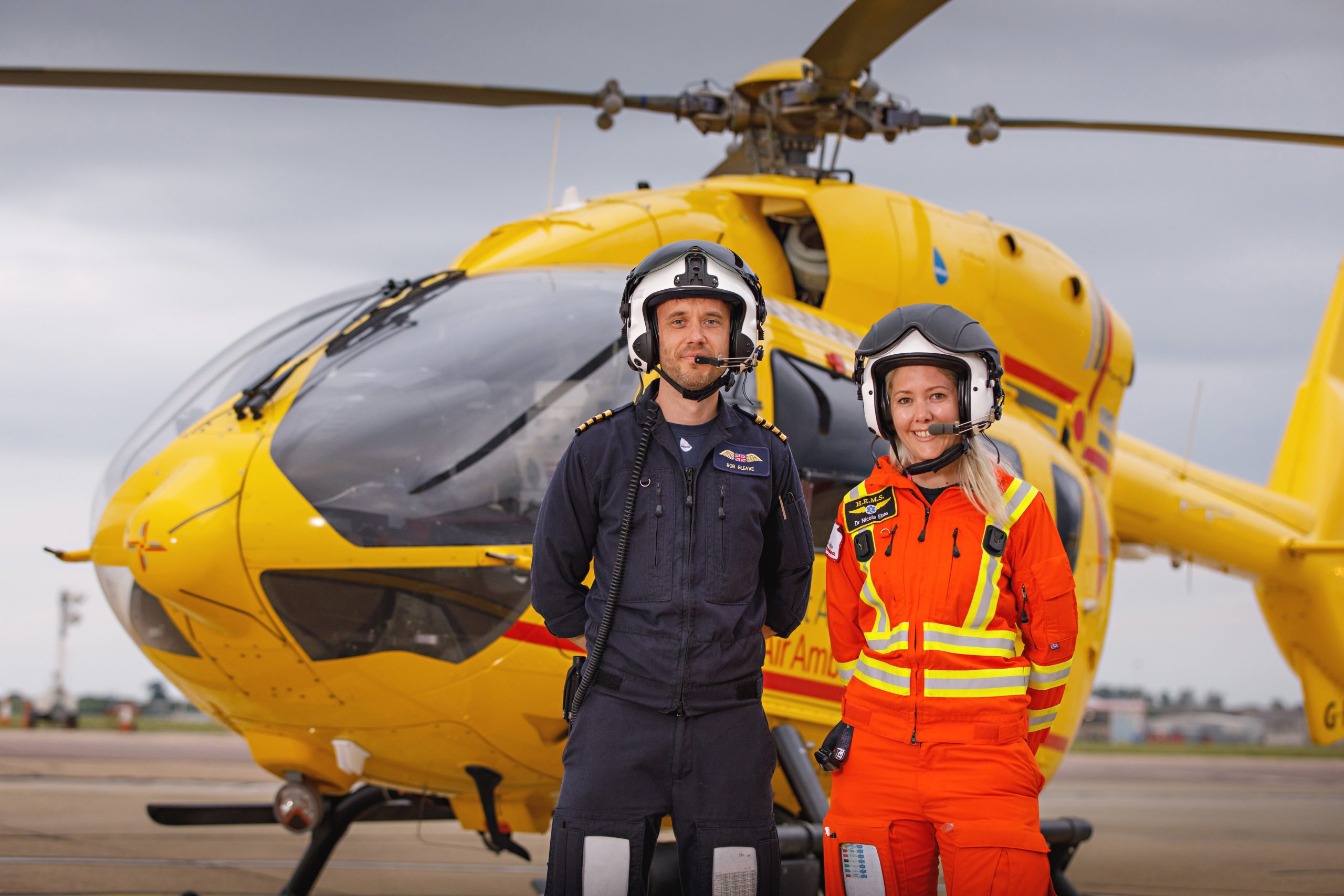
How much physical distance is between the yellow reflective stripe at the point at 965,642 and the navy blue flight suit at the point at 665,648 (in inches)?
15.6

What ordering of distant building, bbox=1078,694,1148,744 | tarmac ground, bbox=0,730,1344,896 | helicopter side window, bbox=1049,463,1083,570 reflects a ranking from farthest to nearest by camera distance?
distant building, bbox=1078,694,1148,744
tarmac ground, bbox=0,730,1344,896
helicopter side window, bbox=1049,463,1083,570

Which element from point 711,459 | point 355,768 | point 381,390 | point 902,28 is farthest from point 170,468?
point 902,28

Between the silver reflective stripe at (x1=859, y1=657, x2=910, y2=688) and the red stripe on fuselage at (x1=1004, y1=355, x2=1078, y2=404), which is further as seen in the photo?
the red stripe on fuselage at (x1=1004, y1=355, x2=1078, y2=404)

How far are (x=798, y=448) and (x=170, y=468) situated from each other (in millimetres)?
2125

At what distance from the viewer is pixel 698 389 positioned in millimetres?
2811

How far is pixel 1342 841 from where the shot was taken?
10.6 m

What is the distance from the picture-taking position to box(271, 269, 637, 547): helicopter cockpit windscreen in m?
3.85

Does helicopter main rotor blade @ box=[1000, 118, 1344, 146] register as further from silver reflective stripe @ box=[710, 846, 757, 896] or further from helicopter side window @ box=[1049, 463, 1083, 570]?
silver reflective stripe @ box=[710, 846, 757, 896]

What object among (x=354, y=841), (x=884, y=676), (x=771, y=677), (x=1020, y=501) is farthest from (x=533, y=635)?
(x=354, y=841)

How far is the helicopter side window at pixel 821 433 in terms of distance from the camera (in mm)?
4391

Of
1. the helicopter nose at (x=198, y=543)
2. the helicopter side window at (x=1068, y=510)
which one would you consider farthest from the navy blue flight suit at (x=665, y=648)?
the helicopter side window at (x=1068, y=510)

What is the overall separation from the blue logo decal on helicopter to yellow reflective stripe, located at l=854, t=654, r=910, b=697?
3088mm

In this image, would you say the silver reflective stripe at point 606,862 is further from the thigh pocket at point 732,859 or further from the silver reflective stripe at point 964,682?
the silver reflective stripe at point 964,682

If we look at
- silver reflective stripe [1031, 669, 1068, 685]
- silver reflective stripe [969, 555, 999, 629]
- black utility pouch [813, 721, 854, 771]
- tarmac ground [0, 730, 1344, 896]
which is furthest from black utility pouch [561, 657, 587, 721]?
tarmac ground [0, 730, 1344, 896]
